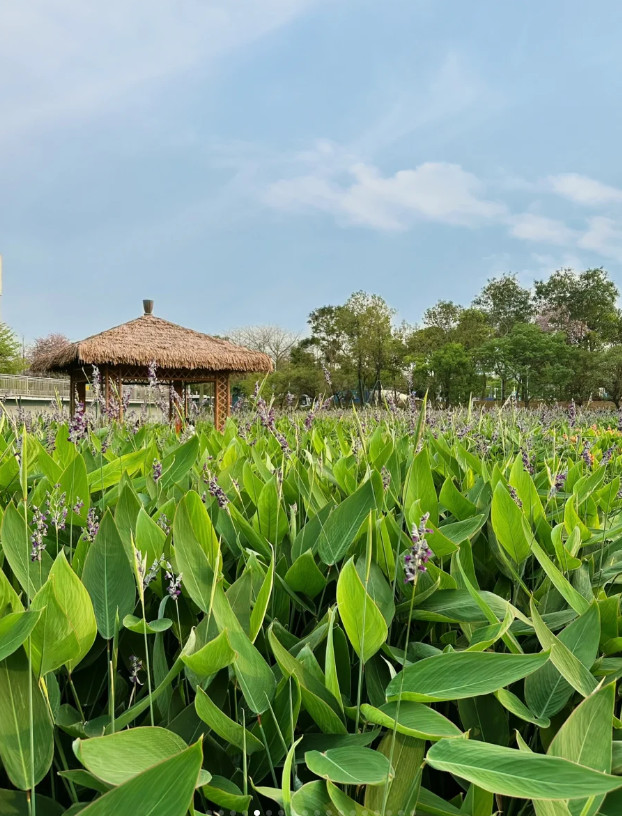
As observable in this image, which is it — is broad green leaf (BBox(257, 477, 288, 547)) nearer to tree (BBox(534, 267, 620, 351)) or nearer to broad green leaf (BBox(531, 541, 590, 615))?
broad green leaf (BBox(531, 541, 590, 615))

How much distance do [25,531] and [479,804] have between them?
692 mm

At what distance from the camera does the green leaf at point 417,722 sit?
56cm

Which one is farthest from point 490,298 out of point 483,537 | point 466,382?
point 483,537

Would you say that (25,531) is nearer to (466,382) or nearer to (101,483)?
(101,483)

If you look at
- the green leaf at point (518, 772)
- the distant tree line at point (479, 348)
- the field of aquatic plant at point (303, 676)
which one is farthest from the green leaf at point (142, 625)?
the distant tree line at point (479, 348)

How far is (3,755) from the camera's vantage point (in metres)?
0.54

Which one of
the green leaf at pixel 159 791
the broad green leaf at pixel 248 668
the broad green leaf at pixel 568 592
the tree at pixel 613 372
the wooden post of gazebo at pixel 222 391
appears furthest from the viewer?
the tree at pixel 613 372

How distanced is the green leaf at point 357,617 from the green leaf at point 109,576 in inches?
12.3

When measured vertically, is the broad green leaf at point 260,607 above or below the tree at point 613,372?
below

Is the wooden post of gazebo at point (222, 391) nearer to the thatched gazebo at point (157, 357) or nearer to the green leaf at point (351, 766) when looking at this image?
the thatched gazebo at point (157, 357)

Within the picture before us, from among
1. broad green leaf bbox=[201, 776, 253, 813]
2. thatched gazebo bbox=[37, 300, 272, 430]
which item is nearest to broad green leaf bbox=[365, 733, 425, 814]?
broad green leaf bbox=[201, 776, 253, 813]

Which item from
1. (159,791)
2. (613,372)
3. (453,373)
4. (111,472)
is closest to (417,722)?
(159,791)

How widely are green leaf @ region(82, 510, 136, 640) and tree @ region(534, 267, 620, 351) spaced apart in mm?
49159

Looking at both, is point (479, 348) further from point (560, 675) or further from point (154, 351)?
point (560, 675)
